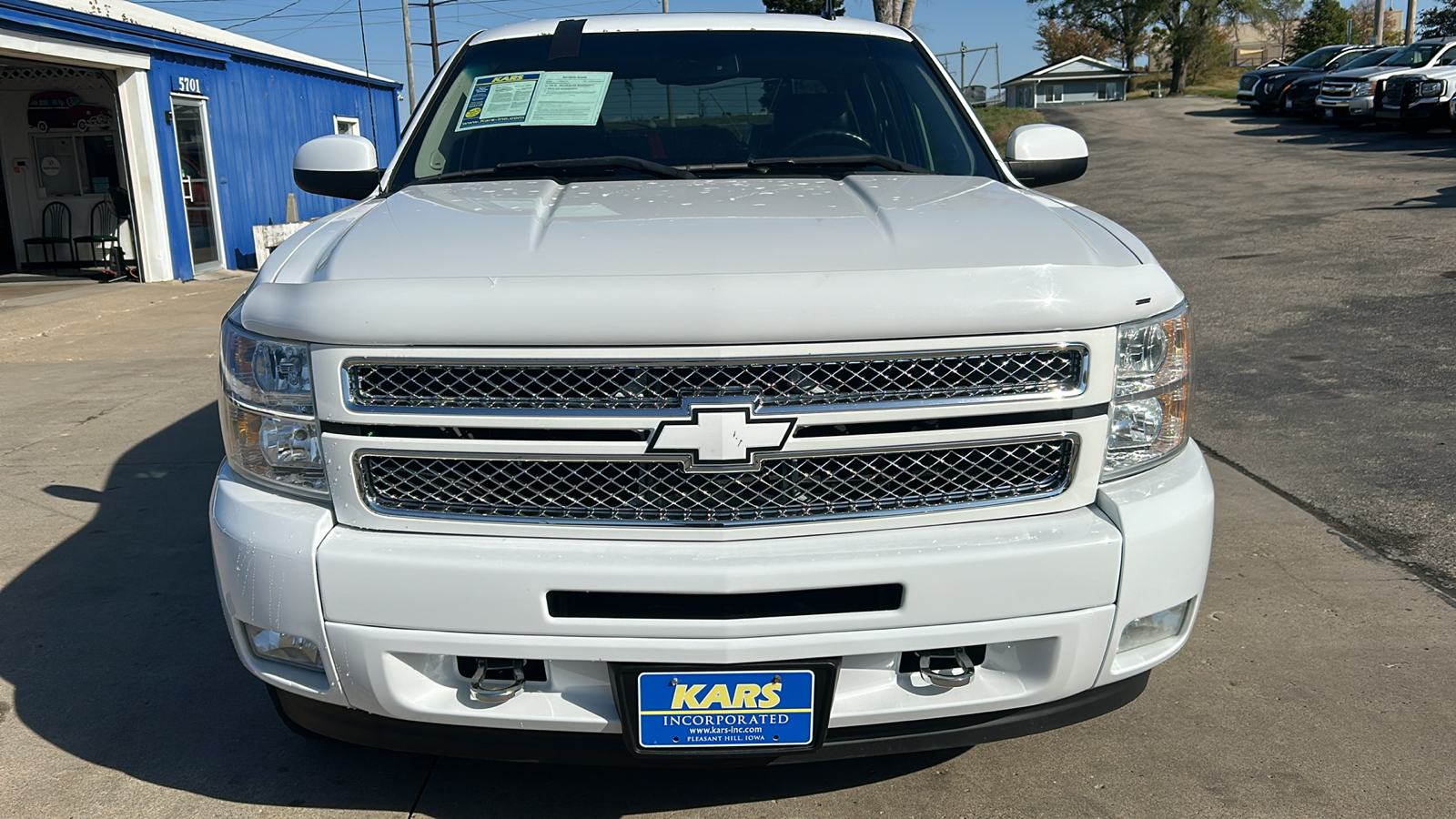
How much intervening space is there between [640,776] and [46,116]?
57.8ft

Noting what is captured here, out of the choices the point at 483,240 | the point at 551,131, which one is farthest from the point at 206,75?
the point at 483,240

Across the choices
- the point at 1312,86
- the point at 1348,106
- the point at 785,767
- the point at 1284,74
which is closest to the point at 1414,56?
the point at 1348,106

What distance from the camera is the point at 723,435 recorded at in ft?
7.06

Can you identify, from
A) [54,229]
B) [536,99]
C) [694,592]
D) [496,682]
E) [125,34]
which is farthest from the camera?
[54,229]

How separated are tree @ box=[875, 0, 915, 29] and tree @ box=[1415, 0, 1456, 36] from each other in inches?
1489

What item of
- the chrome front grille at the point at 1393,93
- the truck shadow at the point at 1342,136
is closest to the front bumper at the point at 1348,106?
the truck shadow at the point at 1342,136

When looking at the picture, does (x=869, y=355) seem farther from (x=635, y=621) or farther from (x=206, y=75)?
(x=206, y=75)

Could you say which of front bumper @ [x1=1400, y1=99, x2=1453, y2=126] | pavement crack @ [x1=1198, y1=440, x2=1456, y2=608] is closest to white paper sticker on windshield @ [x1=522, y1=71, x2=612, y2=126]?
pavement crack @ [x1=1198, y1=440, x2=1456, y2=608]

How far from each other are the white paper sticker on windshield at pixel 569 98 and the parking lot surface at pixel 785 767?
1871 mm

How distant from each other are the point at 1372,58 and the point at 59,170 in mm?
28138

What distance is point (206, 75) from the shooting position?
1680 cm

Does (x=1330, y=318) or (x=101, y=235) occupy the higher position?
(x=101, y=235)

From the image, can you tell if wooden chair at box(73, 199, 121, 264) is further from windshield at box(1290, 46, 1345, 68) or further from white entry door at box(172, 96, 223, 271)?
windshield at box(1290, 46, 1345, 68)

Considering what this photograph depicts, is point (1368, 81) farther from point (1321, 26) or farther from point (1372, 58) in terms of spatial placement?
point (1321, 26)
